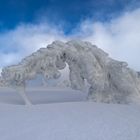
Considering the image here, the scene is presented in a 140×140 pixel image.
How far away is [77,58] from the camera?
289 inches

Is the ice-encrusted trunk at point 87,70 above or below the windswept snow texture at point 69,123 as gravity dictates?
above

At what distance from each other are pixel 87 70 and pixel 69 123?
2.75 m

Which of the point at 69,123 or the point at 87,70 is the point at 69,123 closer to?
the point at 69,123

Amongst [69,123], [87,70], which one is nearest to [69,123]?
[69,123]

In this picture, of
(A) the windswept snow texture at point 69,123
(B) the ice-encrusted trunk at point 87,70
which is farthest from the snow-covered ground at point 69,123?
(B) the ice-encrusted trunk at point 87,70

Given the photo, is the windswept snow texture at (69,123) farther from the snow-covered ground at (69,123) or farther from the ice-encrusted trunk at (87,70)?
the ice-encrusted trunk at (87,70)

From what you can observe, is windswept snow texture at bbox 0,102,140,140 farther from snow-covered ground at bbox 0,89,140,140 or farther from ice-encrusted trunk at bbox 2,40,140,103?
ice-encrusted trunk at bbox 2,40,140,103

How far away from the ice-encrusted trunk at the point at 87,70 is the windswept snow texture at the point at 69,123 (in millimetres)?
1284

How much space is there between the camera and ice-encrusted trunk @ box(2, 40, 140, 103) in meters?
7.06

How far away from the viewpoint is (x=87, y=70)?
7.20 meters

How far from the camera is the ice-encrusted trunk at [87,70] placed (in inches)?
278

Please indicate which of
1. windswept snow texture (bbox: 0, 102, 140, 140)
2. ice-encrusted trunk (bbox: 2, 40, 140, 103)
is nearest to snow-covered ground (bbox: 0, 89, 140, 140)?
windswept snow texture (bbox: 0, 102, 140, 140)

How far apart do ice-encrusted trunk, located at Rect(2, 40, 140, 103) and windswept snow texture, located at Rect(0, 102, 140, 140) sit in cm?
128

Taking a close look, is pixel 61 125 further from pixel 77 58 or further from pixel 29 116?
pixel 77 58
